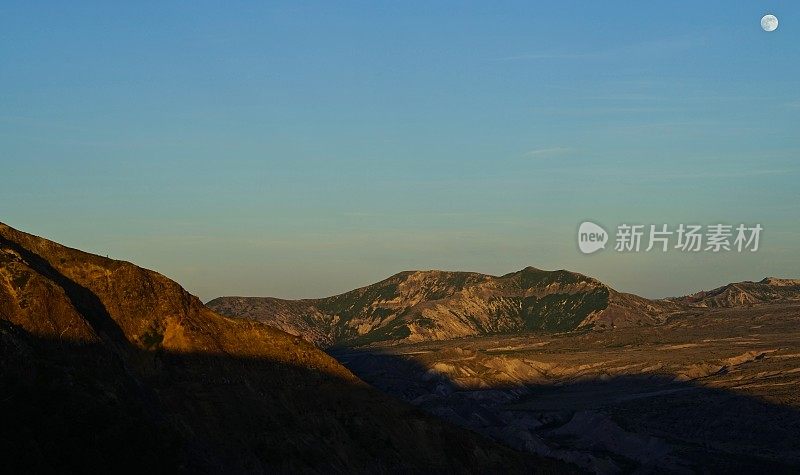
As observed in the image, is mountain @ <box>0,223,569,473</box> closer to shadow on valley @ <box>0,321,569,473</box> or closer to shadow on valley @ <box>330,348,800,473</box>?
shadow on valley @ <box>0,321,569,473</box>

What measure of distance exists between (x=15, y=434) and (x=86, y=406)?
6.75 metres

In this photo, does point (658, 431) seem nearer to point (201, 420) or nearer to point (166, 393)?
point (201, 420)

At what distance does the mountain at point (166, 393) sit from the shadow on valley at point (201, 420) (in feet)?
0.36

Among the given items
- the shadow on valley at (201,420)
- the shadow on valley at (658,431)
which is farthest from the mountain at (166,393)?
the shadow on valley at (658,431)

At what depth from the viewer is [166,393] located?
267 feet

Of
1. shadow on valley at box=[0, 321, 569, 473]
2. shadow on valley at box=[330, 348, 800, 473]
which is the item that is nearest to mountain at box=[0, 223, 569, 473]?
shadow on valley at box=[0, 321, 569, 473]

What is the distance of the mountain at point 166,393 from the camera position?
2440 inches

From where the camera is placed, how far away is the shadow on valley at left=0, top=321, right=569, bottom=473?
60.4m

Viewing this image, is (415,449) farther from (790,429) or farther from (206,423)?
(790,429)

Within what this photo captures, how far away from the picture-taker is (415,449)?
9400 centimetres

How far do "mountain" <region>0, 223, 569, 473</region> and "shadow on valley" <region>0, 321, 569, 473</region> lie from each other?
11cm

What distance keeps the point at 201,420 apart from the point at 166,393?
3325 mm

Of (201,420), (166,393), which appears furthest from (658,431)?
(166,393)

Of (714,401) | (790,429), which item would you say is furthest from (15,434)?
(714,401)
